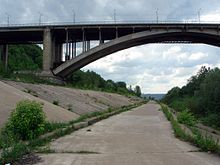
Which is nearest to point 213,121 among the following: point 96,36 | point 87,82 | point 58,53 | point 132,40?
point 132,40

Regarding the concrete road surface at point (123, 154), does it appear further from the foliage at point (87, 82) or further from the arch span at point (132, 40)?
the arch span at point (132, 40)

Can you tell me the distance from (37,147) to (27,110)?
145cm

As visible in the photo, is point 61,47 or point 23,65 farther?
point 23,65

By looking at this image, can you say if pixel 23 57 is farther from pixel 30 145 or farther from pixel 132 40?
pixel 30 145

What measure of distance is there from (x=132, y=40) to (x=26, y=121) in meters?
44.2

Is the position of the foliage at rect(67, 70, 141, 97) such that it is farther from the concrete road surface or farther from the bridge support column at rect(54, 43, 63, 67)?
the concrete road surface

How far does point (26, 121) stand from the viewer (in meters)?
11.0

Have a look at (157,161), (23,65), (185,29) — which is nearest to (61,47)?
(185,29)

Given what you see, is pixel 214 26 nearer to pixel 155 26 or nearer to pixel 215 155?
pixel 155 26

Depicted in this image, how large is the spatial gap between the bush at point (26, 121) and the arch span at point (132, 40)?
42.1m

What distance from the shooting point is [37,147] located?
33.5 ft

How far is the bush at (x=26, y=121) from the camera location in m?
11.0

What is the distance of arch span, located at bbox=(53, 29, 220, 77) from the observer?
5341 centimetres

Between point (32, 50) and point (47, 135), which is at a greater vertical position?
point (32, 50)
